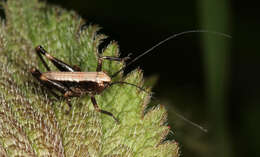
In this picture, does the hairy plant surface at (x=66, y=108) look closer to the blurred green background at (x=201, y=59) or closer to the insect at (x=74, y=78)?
the insect at (x=74, y=78)

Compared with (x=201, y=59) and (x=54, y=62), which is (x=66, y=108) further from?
(x=201, y=59)

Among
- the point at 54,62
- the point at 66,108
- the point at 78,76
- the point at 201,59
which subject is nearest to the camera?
the point at 66,108

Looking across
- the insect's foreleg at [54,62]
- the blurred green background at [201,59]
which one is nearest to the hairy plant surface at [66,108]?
the insect's foreleg at [54,62]

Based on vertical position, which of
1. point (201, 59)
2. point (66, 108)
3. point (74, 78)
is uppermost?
point (74, 78)

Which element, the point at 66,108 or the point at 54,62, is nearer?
the point at 66,108

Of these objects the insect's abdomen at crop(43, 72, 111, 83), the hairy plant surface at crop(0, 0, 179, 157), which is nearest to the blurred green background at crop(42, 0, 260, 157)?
the insect's abdomen at crop(43, 72, 111, 83)

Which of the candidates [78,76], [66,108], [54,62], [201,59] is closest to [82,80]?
[78,76]
